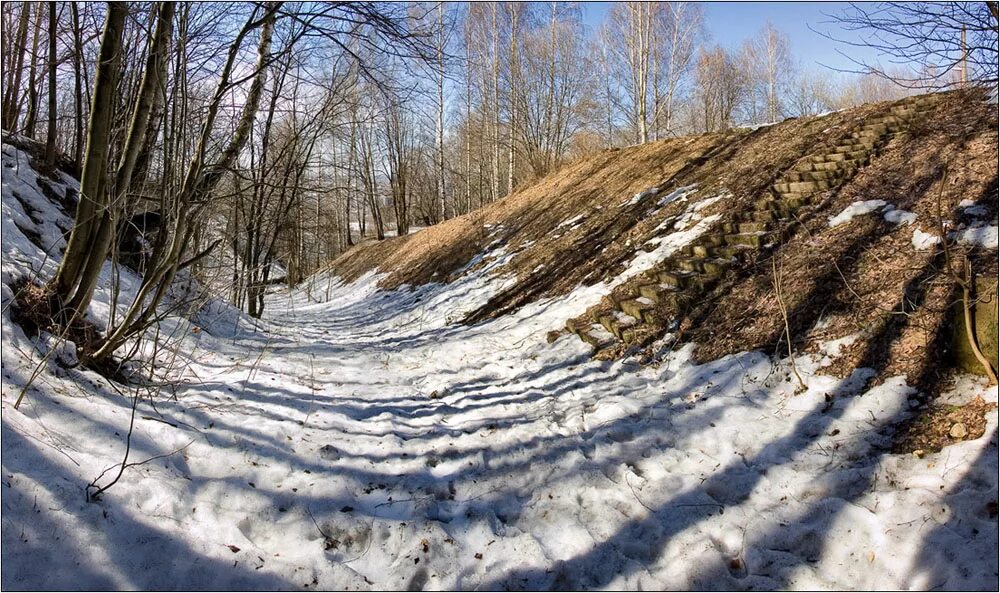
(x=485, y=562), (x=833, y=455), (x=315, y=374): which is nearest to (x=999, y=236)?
(x=833, y=455)

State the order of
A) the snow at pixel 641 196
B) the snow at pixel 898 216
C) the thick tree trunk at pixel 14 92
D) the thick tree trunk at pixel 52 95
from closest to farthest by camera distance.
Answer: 1. the snow at pixel 898 216
2. the thick tree trunk at pixel 52 95
3. the thick tree trunk at pixel 14 92
4. the snow at pixel 641 196

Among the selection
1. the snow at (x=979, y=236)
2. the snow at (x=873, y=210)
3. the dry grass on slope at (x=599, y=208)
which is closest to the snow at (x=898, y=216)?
the snow at (x=873, y=210)

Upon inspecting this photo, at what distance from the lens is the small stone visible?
2.82 metres

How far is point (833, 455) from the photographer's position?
3021 mm

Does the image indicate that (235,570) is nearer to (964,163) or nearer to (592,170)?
(964,163)

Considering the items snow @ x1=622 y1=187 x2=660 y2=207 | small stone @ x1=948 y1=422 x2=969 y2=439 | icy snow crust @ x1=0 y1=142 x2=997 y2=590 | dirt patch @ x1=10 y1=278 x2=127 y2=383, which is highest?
snow @ x1=622 y1=187 x2=660 y2=207

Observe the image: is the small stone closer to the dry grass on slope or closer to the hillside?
the hillside

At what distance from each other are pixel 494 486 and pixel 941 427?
269 centimetres

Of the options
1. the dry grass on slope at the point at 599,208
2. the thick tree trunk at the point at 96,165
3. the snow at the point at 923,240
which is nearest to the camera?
the thick tree trunk at the point at 96,165

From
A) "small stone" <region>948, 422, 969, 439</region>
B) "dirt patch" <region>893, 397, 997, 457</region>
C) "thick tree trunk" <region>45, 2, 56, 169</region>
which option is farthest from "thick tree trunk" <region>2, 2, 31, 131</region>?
"small stone" <region>948, 422, 969, 439</region>

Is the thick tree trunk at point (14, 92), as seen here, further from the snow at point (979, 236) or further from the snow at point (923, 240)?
the snow at point (979, 236)

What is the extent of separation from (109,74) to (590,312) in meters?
4.90

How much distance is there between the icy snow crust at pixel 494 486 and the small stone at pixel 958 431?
10cm

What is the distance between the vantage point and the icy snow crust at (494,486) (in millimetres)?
2215
